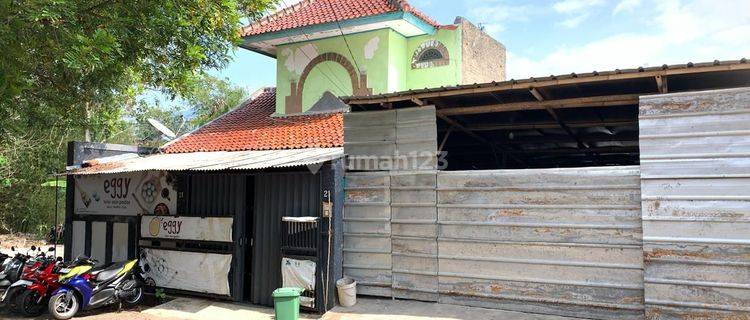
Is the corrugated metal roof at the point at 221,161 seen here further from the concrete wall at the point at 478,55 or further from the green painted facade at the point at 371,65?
the concrete wall at the point at 478,55

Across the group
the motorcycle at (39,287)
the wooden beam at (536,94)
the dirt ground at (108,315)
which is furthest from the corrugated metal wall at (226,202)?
the wooden beam at (536,94)

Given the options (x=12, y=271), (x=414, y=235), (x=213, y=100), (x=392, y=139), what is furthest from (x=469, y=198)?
(x=213, y=100)

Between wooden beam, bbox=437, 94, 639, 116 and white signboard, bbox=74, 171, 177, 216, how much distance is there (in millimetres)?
5629

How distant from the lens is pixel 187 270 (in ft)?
29.2

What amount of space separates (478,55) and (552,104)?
22.5 feet

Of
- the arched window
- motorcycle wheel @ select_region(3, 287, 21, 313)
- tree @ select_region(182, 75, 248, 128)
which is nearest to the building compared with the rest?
the arched window

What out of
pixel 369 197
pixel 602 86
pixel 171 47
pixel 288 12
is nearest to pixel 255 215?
pixel 369 197

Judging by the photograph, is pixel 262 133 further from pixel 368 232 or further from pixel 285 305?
pixel 285 305

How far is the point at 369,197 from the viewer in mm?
8148

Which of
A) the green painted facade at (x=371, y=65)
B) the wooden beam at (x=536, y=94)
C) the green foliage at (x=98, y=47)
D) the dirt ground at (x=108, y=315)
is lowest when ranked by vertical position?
the dirt ground at (x=108, y=315)

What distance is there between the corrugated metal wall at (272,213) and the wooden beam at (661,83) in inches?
200

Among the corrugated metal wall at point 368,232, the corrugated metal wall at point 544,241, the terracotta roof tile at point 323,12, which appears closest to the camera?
the corrugated metal wall at point 544,241

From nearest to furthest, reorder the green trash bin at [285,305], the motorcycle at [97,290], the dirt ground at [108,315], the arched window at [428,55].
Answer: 1. the green trash bin at [285,305]
2. the motorcycle at [97,290]
3. the dirt ground at [108,315]
4. the arched window at [428,55]

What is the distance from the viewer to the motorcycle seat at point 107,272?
8055mm
